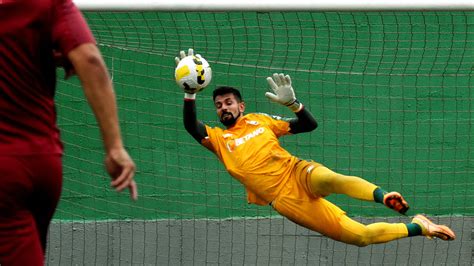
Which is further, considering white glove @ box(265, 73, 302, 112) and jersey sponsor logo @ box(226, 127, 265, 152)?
jersey sponsor logo @ box(226, 127, 265, 152)

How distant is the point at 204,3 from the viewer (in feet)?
22.3

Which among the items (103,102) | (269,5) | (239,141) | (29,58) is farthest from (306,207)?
(29,58)

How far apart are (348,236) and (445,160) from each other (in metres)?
1.54

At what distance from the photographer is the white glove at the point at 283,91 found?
7.39 m

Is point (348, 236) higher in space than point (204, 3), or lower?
lower

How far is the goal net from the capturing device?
8234mm

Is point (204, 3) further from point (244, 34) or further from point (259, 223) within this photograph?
point (259, 223)

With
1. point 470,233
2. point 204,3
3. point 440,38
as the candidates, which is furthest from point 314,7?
point 470,233

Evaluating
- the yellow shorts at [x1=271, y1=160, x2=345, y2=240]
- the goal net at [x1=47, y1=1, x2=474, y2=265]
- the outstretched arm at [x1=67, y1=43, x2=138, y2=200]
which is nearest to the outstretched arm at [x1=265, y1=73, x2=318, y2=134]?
the yellow shorts at [x1=271, y1=160, x2=345, y2=240]

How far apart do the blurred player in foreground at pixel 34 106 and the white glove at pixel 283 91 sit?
4.26 meters

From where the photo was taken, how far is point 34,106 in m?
3.15

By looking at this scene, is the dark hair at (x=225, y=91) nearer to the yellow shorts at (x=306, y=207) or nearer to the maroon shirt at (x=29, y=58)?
the yellow shorts at (x=306, y=207)

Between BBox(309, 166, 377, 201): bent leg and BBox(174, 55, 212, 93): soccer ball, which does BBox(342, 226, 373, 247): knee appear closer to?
BBox(309, 166, 377, 201): bent leg

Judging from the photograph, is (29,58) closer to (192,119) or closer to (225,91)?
(192,119)
